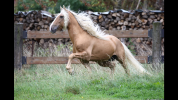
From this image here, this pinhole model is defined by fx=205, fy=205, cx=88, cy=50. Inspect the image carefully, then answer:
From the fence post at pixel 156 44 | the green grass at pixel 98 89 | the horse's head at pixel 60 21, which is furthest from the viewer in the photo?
the fence post at pixel 156 44

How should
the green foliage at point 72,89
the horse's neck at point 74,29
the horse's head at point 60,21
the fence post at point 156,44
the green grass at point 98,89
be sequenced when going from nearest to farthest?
1. the green grass at point 98,89
2. the green foliage at point 72,89
3. the horse's head at point 60,21
4. the horse's neck at point 74,29
5. the fence post at point 156,44

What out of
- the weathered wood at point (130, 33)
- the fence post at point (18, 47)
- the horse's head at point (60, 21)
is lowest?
the fence post at point (18, 47)

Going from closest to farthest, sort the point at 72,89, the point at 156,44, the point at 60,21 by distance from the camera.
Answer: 1. the point at 72,89
2. the point at 60,21
3. the point at 156,44

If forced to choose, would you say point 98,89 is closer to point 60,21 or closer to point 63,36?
point 60,21

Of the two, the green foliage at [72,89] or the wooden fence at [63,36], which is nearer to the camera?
the green foliage at [72,89]

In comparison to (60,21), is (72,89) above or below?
below

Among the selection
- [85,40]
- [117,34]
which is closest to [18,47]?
[85,40]

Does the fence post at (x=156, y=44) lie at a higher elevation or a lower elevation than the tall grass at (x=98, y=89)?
higher

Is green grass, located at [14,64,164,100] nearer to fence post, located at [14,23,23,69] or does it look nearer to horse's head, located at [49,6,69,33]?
horse's head, located at [49,6,69,33]

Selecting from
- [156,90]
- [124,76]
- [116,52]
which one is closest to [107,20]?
[116,52]

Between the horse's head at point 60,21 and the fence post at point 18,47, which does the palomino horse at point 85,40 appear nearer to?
the horse's head at point 60,21

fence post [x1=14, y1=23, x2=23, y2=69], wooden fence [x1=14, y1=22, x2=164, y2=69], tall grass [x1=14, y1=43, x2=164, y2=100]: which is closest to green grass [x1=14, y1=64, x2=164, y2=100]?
tall grass [x1=14, y1=43, x2=164, y2=100]

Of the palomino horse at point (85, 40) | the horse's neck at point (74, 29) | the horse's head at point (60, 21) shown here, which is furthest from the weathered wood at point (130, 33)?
the horse's head at point (60, 21)
